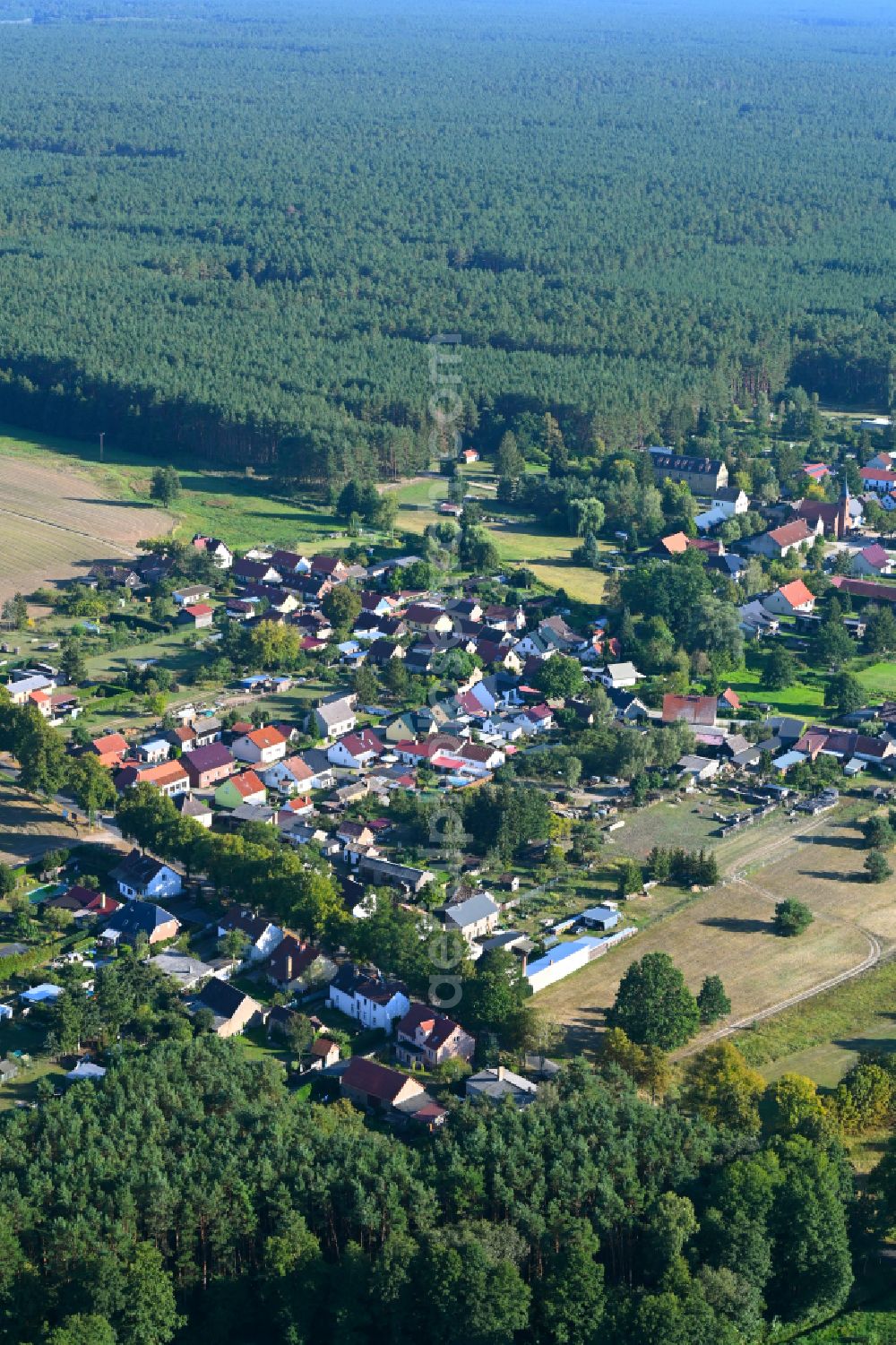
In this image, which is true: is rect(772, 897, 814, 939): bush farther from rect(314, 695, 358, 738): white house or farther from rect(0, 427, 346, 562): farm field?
rect(0, 427, 346, 562): farm field

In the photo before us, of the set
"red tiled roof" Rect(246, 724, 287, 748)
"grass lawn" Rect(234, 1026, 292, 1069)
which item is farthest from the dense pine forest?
"grass lawn" Rect(234, 1026, 292, 1069)

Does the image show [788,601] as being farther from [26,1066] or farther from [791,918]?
[26,1066]

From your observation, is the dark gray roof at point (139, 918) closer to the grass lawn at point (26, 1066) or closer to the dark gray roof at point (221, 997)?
the dark gray roof at point (221, 997)

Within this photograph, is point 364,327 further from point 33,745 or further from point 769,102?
point 769,102

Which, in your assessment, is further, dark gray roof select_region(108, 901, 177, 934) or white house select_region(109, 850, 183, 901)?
white house select_region(109, 850, 183, 901)

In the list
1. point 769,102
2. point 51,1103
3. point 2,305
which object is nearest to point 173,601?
point 51,1103

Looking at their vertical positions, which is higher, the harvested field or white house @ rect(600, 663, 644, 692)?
the harvested field
